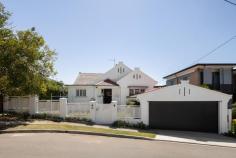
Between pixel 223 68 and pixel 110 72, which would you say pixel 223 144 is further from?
pixel 110 72

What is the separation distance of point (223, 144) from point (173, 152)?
513 centimetres

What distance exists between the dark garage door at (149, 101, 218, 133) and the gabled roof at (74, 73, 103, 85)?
56.3ft

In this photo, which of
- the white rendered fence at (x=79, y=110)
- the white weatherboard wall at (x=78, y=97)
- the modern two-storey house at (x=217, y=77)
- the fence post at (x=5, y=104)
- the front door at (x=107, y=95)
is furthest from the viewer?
the front door at (x=107, y=95)

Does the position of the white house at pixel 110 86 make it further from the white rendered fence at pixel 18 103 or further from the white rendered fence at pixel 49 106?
the white rendered fence at pixel 18 103

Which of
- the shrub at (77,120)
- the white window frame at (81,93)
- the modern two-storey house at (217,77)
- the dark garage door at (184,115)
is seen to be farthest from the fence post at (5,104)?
the modern two-storey house at (217,77)

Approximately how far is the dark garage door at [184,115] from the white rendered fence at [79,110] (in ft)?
15.5

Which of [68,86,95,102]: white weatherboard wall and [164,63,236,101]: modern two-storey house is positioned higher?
[164,63,236,101]: modern two-storey house

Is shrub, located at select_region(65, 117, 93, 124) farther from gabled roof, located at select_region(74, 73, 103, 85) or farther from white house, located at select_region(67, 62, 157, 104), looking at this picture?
gabled roof, located at select_region(74, 73, 103, 85)

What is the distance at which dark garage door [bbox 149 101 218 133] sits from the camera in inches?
850

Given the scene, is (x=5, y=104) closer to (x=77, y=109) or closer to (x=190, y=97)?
(x=77, y=109)

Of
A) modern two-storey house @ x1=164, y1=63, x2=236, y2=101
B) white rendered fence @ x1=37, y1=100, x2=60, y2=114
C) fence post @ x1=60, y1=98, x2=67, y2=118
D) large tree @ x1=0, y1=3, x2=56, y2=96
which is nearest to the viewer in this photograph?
large tree @ x1=0, y1=3, x2=56, y2=96

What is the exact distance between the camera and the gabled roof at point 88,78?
38.5 metres

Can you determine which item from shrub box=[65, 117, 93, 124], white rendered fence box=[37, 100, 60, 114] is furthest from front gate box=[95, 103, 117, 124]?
white rendered fence box=[37, 100, 60, 114]

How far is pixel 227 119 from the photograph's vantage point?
21.0 metres
